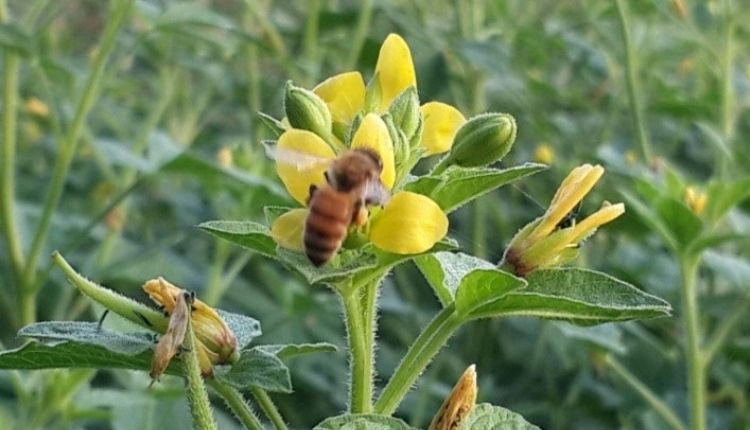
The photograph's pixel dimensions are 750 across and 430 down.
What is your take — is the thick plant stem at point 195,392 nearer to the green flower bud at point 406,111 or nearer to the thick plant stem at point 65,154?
the green flower bud at point 406,111

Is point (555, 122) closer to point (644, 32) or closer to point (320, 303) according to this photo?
point (644, 32)

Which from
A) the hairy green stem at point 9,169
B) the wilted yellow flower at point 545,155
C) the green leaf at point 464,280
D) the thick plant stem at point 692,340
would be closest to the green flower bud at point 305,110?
the green leaf at point 464,280

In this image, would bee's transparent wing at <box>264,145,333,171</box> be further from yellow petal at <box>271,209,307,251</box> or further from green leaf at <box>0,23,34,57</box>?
green leaf at <box>0,23,34,57</box>

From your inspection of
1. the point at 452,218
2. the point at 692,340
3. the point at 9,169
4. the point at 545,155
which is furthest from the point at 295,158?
the point at 452,218

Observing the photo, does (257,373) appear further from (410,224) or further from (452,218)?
(452,218)

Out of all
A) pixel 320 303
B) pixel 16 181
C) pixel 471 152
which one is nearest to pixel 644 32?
pixel 320 303
